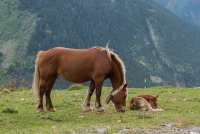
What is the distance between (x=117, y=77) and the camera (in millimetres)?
20719

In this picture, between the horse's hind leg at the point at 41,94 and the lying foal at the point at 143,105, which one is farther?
the lying foal at the point at 143,105

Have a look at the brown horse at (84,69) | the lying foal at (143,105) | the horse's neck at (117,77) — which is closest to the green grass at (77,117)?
the lying foal at (143,105)

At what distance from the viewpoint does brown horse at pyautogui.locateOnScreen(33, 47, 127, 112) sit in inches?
800

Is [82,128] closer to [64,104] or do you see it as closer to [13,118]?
[13,118]

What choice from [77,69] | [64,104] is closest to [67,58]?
[77,69]

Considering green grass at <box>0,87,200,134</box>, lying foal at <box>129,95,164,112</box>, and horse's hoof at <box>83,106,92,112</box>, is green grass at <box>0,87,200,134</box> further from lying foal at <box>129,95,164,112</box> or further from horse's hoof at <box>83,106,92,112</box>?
lying foal at <box>129,95,164,112</box>

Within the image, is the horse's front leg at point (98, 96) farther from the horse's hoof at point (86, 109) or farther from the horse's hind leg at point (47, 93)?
the horse's hind leg at point (47, 93)

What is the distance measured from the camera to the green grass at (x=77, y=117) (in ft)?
54.2

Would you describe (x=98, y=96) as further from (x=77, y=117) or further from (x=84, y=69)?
(x=77, y=117)

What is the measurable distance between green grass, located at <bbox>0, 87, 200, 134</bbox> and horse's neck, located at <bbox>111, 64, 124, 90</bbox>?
109cm

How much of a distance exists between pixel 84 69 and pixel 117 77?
4.36 feet

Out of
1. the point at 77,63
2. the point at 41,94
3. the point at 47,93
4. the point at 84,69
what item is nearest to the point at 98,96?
the point at 84,69

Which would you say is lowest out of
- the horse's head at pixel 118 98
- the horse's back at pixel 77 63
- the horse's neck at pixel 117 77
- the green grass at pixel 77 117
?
the green grass at pixel 77 117

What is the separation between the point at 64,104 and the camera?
23.2 meters
